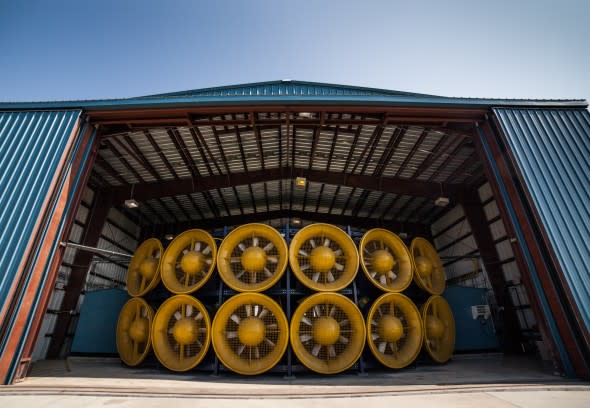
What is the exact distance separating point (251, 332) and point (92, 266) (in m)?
11.1

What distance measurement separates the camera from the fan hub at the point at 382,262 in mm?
8625

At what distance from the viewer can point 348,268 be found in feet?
27.6

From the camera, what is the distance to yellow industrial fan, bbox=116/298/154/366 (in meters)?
8.64

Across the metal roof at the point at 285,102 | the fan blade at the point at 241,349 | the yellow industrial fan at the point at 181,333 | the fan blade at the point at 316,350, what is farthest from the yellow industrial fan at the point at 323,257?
the metal roof at the point at 285,102

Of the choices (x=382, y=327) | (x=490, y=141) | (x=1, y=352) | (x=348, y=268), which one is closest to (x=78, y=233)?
(x=1, y=352)

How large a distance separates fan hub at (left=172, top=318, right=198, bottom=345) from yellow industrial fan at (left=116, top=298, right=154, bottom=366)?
1.23 metres

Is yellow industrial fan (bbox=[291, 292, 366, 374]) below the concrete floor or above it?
above

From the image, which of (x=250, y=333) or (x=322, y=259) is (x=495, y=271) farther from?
(x=250, y=333)

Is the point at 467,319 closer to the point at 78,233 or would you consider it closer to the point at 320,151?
the point at 320,151

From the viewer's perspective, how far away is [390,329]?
7.88 m

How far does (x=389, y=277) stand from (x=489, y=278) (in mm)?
6971

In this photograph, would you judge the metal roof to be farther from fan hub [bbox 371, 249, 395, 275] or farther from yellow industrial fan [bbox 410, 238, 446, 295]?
yellow industrial fan [bbox 410, 238, 446, 295]

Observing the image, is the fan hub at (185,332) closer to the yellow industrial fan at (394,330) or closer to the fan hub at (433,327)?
the yellow industrial fan at (394,330)

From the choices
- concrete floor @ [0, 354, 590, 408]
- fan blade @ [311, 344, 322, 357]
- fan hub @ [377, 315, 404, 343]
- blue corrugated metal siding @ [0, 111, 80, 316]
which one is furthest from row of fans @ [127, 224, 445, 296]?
blue corrugated metal siding @ [0, 111, 80, 316]
